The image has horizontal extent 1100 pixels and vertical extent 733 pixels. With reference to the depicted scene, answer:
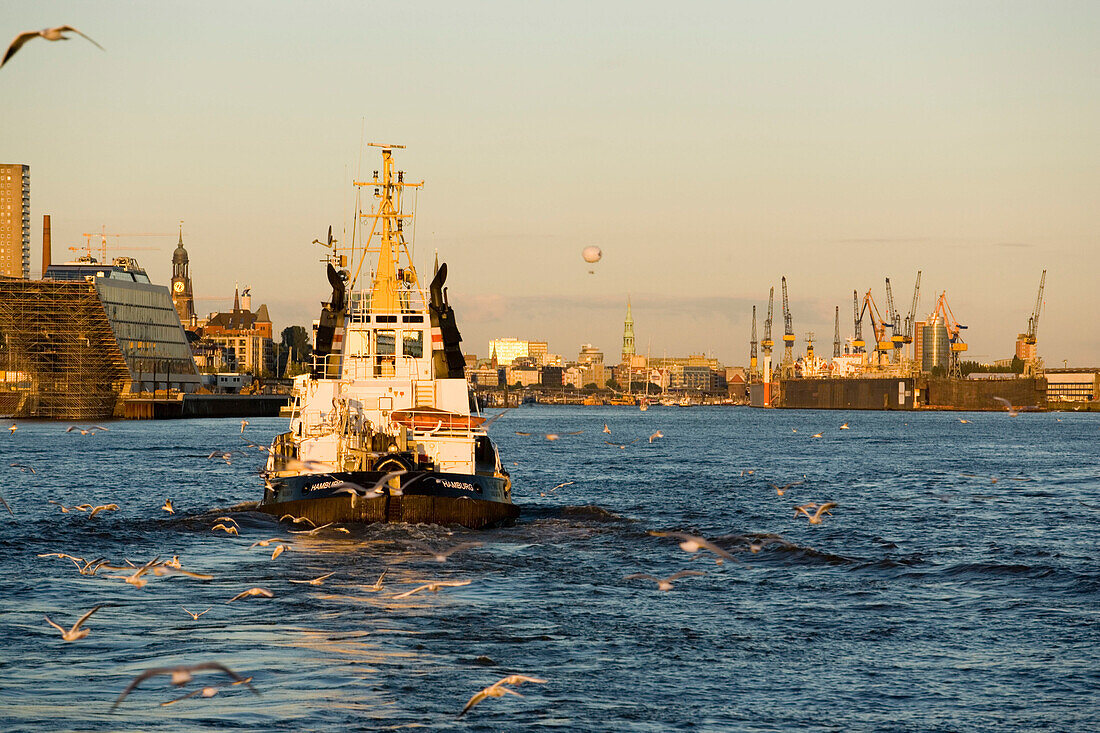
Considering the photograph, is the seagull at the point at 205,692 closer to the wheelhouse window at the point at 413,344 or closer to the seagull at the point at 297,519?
the seagull at the point at 297,519

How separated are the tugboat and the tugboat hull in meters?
0.03

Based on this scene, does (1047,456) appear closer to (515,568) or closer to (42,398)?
(515,568)

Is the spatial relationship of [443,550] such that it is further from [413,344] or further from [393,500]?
[413,344]

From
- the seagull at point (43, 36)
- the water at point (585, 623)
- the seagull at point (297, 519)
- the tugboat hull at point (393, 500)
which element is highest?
the seagull at point (43, 36)

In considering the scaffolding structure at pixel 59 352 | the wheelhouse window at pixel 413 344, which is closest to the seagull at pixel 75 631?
the wheelhouse window at pixel 413 344

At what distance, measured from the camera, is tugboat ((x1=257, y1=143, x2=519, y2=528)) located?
3538 cm

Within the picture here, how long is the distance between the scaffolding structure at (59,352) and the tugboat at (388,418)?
357 feet

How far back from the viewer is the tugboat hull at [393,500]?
3494cm

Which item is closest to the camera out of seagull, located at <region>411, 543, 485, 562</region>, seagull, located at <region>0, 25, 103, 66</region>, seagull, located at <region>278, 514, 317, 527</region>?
seagull, located at <region>0, 25, 103, 66</region>

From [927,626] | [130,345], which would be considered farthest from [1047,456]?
[130,345]

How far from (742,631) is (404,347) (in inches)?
756

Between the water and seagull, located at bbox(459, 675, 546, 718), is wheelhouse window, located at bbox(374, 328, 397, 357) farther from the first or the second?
seagull, located at bbox(459, 675, 546, 718)

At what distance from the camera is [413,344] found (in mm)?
40344

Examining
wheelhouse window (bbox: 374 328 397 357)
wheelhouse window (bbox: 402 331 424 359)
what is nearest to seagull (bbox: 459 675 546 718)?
wheelhouse window (bbox: 402 331 424 359)
